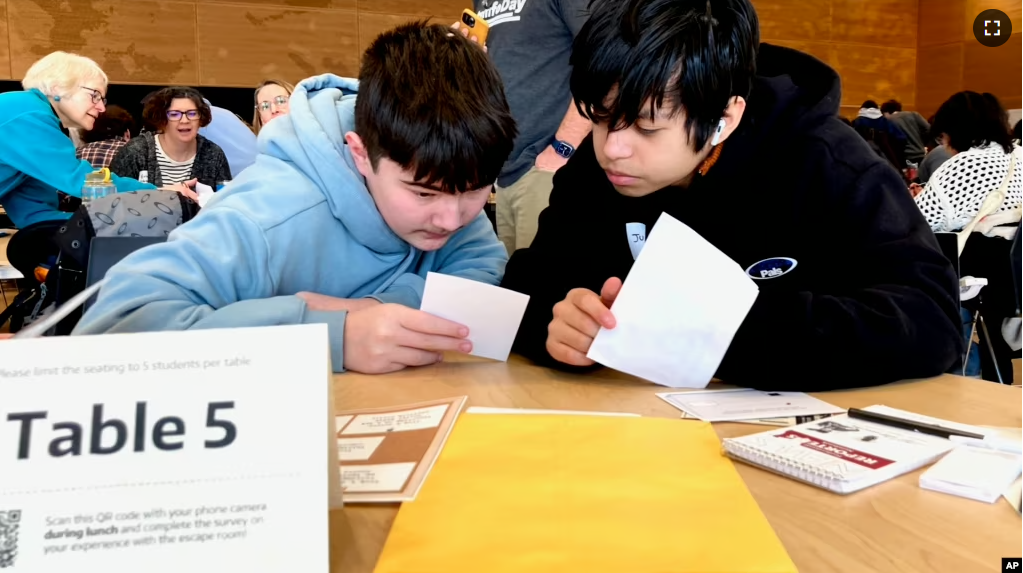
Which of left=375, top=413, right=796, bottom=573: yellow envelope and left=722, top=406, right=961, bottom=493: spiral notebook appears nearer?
left=375, top=413, right=796, bottom=573: yellow envelope

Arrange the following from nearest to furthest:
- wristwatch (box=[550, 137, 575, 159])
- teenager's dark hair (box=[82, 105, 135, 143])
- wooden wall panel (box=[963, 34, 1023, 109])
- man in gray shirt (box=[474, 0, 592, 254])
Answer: wristwatch (box=[550, 137, 575, 159]) < man in gray shirt (box=[474, 0, 592, 254]) < teenager's dark hair (box=[82, 105, 135, 143]) < wooden wall panel (box=[963, 34, 1023, 109])

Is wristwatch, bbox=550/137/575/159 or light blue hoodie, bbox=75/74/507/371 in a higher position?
wristwatch, bbox=550/137/575/159

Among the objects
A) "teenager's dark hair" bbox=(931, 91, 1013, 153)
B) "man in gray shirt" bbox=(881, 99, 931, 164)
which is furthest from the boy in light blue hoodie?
"man in gray shirt" bbox=(881, 99, 931, 164)

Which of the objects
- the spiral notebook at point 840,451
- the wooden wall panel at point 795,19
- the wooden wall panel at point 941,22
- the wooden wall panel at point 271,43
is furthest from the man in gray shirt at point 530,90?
the wooden wall panel at point 941,22

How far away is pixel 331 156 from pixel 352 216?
9 centimetres

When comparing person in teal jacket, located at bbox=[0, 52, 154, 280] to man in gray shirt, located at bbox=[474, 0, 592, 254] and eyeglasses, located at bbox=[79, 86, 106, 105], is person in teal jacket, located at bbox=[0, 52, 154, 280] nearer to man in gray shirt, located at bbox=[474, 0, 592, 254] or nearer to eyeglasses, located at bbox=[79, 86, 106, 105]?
eyeglasses, located at bbox=[79, 86, 106, 105]

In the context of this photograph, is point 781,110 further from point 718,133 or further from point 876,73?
point 876,73

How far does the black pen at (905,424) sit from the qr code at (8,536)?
0.70m

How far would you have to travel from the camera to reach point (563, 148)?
1892mm

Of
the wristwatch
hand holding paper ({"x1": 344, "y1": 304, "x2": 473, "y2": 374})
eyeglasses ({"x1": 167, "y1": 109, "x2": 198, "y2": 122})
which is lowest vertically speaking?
eyeglasses ({"x1": 167, "y1": 109, "x2": 198, "y2": 122})

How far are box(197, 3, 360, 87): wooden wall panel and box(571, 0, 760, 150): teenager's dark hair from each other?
18.4 feet

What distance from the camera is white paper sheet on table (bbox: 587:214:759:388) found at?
86 cm

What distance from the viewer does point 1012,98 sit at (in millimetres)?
7598

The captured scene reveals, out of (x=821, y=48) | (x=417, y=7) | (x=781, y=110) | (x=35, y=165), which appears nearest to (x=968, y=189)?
(x=781, y=110)
